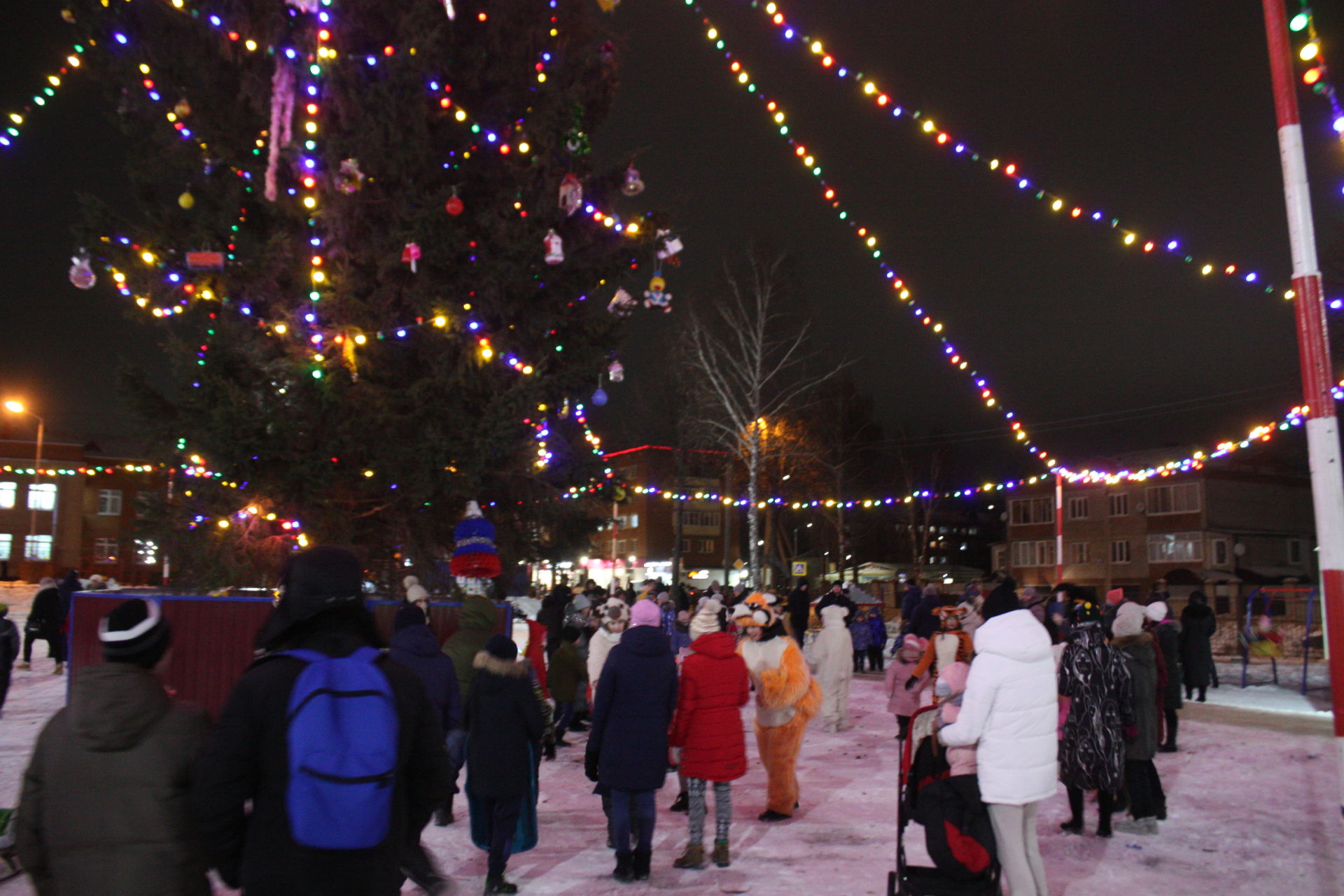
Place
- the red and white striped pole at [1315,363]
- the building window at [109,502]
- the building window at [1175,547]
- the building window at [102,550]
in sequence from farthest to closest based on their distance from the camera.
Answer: the building window at [109,502] < the building window at [102,550] < the building window at [1175,547] < the red and white striped pole at [1315,363]

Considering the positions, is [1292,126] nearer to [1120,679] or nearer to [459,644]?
[1120,679]

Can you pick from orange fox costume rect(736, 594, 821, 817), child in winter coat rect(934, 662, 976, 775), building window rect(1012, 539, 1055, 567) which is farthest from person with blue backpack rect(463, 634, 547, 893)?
building window rect(1012, 539, 1055, 567)

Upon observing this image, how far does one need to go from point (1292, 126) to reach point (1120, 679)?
3740 millimetres

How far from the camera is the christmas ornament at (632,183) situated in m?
15.0

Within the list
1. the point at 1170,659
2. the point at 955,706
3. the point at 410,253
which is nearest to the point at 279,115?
the point at 410,253

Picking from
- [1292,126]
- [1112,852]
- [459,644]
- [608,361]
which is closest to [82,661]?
[459,644]

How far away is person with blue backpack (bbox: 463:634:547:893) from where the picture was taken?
557cm

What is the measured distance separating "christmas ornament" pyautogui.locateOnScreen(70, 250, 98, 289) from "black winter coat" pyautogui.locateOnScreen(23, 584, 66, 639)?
213 inches

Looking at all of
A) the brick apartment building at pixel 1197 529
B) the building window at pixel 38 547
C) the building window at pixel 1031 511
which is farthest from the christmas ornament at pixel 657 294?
the building window at pixel 38 547

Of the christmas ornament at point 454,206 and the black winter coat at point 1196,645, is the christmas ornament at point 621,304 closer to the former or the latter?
the christmas ornament at point 454,206

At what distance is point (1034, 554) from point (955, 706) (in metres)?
57.0

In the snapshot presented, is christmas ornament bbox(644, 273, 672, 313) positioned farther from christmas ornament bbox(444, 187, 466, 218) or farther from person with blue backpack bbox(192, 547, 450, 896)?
person with blue backpack bbox(192, 547, 450, 896)

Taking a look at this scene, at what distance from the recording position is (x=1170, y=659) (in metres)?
12.0

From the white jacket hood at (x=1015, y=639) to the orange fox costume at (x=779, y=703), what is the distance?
2765 mm
